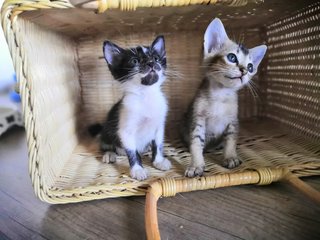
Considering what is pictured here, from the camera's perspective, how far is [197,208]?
73 cm

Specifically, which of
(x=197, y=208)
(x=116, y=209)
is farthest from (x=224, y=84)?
(x=116, y=209)

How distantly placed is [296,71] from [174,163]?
23.0 inches

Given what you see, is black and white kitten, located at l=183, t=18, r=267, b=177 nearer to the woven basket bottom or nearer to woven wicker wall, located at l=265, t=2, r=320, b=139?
the woven basket bottom

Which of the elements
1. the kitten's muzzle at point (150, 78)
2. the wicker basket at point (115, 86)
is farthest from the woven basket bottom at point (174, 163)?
the kitten's muzzle at point (150, 78)

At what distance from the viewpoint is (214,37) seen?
881 millimetres

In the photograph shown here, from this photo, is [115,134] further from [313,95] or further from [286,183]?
[313,95]

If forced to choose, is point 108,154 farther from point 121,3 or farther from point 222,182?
point 121,3

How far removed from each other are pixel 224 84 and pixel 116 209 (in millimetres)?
502

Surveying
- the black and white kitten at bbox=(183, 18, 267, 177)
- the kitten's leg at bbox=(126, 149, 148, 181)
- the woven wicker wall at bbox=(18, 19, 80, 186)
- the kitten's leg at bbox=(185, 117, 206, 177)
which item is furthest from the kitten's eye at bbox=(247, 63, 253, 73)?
the woven wicker wall at bbox=(18, 19, 80, 186)

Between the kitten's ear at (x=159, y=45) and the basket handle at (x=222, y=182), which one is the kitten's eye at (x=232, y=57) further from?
the basket handle at (x=222, y=182)

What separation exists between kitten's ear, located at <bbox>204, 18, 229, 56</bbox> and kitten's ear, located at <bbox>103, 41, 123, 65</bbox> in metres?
0.27

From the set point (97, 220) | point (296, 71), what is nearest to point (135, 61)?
point (97, 220)

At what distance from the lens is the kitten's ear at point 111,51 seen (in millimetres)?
842

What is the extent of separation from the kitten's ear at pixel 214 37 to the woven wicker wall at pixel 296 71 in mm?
292
